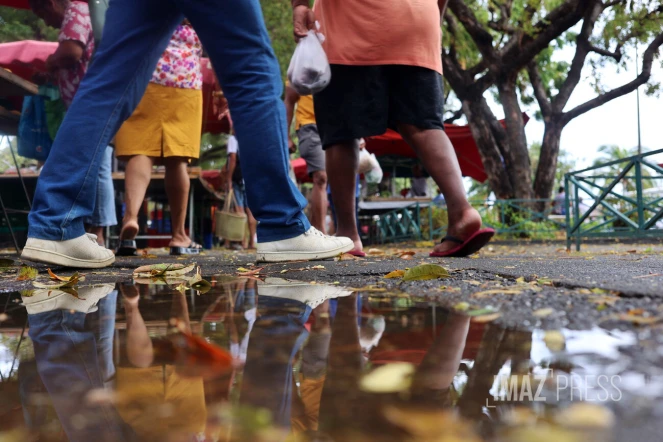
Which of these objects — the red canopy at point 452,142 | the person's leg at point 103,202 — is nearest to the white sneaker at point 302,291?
the person's leg at point 103,202

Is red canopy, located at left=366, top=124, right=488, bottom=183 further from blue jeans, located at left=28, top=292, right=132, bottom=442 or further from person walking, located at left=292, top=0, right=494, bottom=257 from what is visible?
blue jeans, located at left=28, top=292, right=132, bottom=442

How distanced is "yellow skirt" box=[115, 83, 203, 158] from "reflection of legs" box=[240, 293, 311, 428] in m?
3.12

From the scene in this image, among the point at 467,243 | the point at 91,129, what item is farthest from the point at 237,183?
the point at 91,129

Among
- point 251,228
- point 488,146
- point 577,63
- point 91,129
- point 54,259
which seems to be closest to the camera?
point 54,259

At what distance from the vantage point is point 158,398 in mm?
562

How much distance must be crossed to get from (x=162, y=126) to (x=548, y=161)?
31.3 ft

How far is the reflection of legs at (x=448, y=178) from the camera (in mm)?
2743

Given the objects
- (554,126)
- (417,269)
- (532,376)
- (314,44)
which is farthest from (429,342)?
(554,126)

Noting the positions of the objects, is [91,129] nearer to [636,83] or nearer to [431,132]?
[431,132]

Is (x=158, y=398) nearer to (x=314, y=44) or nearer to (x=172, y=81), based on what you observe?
(x=314, y=44)

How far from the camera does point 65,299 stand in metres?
1.34

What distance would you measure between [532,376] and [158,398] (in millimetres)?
379

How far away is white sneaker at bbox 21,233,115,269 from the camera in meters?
2.09

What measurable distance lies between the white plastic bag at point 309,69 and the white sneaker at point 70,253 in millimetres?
1166
